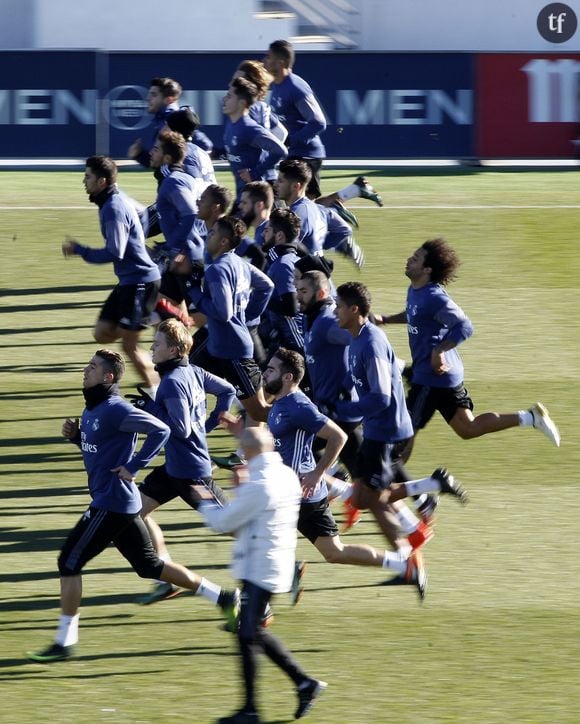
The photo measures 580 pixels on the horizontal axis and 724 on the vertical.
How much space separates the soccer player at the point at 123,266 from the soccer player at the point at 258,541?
556cm

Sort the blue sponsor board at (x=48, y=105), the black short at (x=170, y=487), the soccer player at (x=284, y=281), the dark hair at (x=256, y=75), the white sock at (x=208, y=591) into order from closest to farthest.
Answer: the white sock at (x=208, y=591) → the black short at (x=170, y=487) → the soccer player at (x=284, y=281) → the dark hair at (x=256, y=75) → the blue sponsor board at (x=48, y=105)

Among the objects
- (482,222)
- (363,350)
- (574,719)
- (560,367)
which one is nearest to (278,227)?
(363,350)

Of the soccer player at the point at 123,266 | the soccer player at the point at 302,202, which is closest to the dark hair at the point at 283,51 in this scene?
the soccer player at the point at 302,202

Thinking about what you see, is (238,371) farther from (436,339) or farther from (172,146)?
(172,146)

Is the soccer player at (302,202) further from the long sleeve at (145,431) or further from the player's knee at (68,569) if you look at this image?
the player's knee at (68,569)

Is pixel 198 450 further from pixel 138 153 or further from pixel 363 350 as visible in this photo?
pixel 138 153

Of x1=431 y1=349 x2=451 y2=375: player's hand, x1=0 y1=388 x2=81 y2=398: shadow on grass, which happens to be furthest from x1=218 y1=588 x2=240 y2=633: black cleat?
x1=0 y1=388 x2=81 y2=398: shadow on grass

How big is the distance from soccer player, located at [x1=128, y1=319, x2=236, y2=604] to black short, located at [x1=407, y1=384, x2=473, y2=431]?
2.11m

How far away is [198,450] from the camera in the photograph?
9.30m

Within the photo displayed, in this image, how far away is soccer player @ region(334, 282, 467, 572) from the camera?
9.44 meters

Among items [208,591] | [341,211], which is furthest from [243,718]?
[341,211]

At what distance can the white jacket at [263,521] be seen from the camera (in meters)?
7.39

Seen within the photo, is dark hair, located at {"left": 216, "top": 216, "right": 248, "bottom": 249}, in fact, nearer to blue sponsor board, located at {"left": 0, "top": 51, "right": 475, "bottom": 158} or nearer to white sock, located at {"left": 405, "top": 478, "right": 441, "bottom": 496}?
white sock, located at {"left": 405, "top": 478, "right": 441, "bottom": 496}
